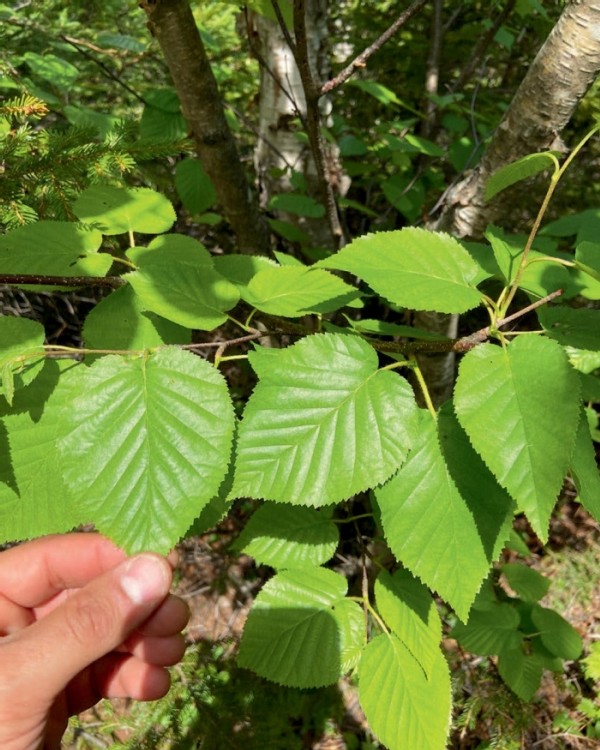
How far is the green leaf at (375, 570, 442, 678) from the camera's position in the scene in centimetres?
124

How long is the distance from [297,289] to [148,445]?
443 mm

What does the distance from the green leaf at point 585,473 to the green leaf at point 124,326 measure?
0.80m

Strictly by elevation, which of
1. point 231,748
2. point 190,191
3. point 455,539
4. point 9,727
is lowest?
point 231,748

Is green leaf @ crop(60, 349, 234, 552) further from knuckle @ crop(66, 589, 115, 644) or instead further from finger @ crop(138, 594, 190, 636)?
finger @ crop(138, 594, 190, 636)

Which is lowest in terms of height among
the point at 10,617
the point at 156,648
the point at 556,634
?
the point at 556,634

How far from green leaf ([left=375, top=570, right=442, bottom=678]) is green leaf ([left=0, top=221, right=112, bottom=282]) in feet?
3.28

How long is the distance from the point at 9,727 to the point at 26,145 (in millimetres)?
1351

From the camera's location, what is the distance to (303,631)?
135cm

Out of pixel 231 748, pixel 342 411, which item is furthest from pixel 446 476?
pixel 231 748

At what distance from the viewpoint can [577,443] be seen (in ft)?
3.12

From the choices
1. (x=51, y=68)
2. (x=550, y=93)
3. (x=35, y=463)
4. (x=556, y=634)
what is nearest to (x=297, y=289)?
(x=35, y=463)

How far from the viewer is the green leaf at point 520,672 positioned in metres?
2.11

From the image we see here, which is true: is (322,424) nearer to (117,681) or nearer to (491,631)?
(117,681)

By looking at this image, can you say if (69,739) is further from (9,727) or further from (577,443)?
(577,443)
